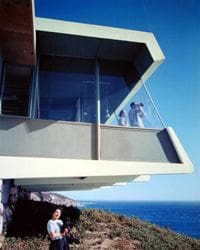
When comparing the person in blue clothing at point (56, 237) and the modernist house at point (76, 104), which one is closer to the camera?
the person in blue clothing at point (56, 237)

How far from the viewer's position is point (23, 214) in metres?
13.1

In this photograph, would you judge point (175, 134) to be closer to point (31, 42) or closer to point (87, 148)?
point (87, 148)

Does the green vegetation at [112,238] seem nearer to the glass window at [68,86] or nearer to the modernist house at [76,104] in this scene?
the modernist house at [76,104]

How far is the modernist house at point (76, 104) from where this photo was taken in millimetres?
8500

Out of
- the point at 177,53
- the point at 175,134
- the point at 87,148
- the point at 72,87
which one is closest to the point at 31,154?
the point at 87,148

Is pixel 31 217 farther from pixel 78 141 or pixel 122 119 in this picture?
pixel 122 119

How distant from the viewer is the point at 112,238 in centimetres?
1142

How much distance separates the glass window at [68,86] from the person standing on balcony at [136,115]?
125 cm

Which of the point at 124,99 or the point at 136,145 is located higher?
the point at 124,99

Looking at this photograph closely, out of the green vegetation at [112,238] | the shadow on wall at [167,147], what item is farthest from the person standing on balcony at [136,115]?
the green vegetation at [112,238]

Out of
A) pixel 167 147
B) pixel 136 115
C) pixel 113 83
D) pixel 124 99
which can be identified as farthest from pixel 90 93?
pixel 167 147

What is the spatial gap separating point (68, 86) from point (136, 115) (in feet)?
7.95

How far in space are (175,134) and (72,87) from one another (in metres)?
3.67

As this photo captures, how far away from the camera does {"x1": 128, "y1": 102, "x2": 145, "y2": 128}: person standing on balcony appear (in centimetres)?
1002
